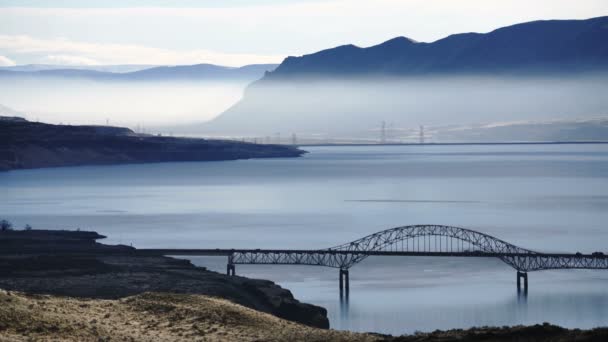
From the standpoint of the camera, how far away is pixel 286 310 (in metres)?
71.6

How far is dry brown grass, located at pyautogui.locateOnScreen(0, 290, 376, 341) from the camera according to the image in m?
40.3

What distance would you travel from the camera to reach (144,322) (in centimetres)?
4366

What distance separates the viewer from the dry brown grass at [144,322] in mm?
40281

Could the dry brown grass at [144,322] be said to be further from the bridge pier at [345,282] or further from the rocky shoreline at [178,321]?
the bridge pier at [345,282]

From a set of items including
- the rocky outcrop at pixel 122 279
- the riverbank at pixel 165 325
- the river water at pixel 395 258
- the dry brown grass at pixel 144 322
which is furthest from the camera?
the river water at pixel 395 258

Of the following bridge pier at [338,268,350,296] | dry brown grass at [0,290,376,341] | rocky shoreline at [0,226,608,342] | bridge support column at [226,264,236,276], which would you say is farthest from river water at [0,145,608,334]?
dry brown grass at [0,290,376,341]

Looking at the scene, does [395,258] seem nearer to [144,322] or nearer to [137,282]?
[137,282]

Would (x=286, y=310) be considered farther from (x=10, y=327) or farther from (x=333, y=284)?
(x=10, y=327)

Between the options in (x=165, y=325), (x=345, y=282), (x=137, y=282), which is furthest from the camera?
(x=345, y=282)

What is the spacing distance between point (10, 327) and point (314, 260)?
208 ft

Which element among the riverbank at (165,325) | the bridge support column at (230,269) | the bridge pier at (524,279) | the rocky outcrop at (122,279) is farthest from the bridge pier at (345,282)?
the riverbank at (165,325)

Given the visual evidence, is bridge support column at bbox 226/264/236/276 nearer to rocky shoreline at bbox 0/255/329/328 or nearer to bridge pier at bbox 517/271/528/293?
rocky shoreline at bbox 0/255/329/328

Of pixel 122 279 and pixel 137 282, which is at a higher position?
pixel 122 279

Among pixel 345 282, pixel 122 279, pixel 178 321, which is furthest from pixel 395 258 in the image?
pixel 178 321
